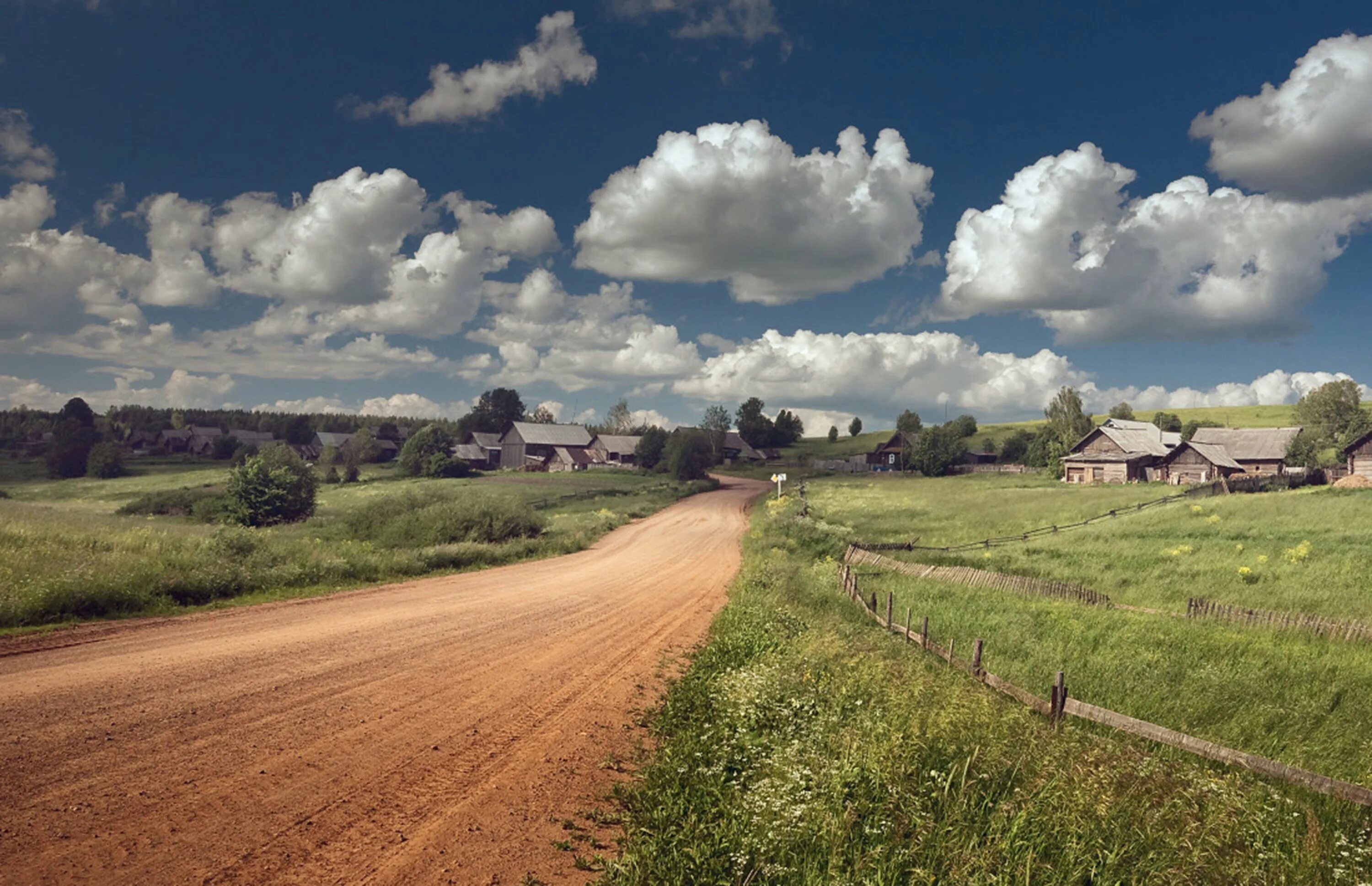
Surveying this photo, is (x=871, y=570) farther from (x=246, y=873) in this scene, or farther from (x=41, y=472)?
(x=41, y=472)

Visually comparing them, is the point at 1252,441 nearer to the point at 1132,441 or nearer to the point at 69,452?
the point at 1132,441

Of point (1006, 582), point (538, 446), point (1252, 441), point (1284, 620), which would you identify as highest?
point (1252, 441)

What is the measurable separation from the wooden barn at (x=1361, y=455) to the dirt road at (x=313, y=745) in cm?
6800

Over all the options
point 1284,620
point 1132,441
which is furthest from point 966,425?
point 1284,620

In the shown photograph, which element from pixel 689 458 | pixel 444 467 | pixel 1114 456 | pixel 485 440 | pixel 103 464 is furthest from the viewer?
pixel 485 440

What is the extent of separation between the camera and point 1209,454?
6900 cm

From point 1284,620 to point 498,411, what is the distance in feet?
449

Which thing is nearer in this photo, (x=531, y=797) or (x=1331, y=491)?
(x=531, y=797)

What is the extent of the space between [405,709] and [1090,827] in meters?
8.32

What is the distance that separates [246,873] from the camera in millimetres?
5754

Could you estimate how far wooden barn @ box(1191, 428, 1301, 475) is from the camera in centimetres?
7119

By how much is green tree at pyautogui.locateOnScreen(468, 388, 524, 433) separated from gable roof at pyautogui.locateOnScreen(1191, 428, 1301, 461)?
352 feet

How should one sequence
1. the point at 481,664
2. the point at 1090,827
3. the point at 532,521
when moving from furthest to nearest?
the point at 532,521 → the point at 481,664 → the point at 1090,827

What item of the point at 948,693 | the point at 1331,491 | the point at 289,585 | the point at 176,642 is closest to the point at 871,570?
the point at 948,693
